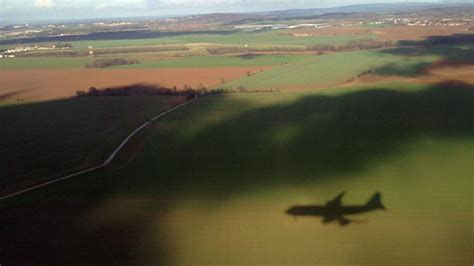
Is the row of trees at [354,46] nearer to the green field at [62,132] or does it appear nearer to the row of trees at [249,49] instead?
the row of trees at [249,49]

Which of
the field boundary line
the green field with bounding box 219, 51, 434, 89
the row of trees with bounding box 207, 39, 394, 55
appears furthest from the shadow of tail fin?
the row of trees with bounding box 207, 39, 394, 55

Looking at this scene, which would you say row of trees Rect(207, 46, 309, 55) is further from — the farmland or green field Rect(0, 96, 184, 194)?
green field Rect(0, 96, 184, 194)

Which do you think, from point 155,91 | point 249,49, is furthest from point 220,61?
point 155,91

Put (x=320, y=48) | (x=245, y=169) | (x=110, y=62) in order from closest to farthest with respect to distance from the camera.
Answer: (x=245, y=169), (x=110, y=62), (x=320, y=48)

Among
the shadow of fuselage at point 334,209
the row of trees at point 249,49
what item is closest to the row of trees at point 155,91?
the shadow of fuselage at point 334,209

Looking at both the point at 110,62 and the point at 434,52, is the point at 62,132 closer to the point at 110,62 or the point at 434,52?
the point at 110,62

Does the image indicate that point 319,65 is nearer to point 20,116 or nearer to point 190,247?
point 20,116
